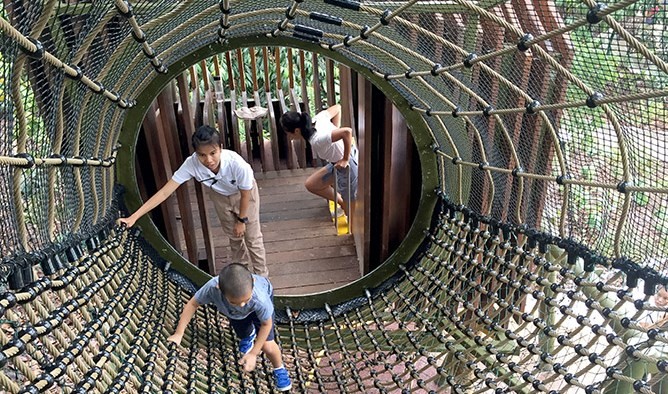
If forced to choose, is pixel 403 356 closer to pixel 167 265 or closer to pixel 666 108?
pixel 167 265

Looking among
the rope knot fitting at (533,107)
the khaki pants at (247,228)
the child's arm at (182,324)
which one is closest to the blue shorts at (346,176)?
the khaki pants at (247,228)

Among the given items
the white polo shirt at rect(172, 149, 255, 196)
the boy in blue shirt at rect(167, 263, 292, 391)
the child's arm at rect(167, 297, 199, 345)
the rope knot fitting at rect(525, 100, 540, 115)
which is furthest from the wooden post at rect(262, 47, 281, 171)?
the rope knot fitting at rect(525, 100, 540, 115)

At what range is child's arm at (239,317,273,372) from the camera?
A: 1891mm

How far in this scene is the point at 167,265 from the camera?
2518mm

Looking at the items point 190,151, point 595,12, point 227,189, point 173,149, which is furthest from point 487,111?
point 190,151

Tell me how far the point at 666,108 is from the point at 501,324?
0.97 metres

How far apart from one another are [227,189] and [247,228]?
0.26 m

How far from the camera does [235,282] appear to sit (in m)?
1.75

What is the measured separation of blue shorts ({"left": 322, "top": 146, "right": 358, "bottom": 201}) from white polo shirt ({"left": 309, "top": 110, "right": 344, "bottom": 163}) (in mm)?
110

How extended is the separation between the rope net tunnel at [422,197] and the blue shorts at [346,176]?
76 cm

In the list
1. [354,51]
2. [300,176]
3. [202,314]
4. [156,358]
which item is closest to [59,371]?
[156,358]

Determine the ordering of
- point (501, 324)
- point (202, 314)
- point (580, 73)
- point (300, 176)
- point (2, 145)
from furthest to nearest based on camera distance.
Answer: point (300, 176)
point (202, 314)
point (501, 324)
point (580, 73)
point (2, 145)

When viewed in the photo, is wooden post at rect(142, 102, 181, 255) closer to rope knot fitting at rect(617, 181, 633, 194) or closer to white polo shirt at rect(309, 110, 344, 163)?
white polo shirt at rect(309, 110, 344, 163)

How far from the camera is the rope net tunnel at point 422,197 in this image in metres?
1.25
